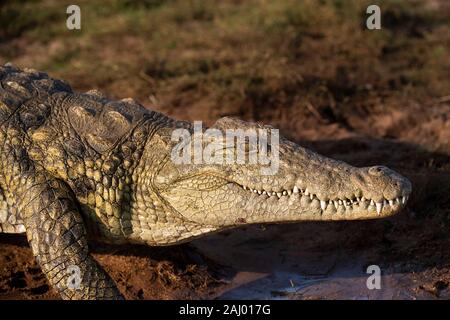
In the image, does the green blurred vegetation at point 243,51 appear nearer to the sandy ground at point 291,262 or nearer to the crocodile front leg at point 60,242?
the sandy ground at point 291,262

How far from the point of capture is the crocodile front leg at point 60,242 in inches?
206

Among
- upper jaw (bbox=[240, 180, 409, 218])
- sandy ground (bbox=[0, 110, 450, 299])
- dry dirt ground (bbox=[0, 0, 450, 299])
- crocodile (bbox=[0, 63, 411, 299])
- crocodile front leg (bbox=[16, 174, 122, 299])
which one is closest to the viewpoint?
upper jaw (bbox=[240, 180, 409, 218])

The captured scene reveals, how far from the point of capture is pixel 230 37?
10.6 m

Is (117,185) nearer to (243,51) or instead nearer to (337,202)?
(337,202)

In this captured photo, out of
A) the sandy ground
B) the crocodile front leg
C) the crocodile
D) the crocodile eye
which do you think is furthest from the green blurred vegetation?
the crocodile eye

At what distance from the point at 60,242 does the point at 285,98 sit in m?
4.50

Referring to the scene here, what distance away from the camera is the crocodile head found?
4.88 metres

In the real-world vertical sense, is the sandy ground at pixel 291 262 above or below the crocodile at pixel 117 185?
below

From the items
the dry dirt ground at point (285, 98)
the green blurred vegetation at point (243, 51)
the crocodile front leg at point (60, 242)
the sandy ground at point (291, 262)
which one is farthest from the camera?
the green blurred vegetation at point (243, 51)

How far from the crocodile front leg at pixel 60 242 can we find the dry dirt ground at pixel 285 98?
0.76 m

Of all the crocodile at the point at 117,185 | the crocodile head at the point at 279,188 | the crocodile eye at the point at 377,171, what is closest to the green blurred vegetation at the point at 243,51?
the crocodile at the point at 117,185

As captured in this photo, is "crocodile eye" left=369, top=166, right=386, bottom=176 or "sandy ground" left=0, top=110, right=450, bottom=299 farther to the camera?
"sandy ground" left=0, top=110, right=450, bottom=299

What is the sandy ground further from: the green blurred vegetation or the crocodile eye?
the green blurred vegetation
